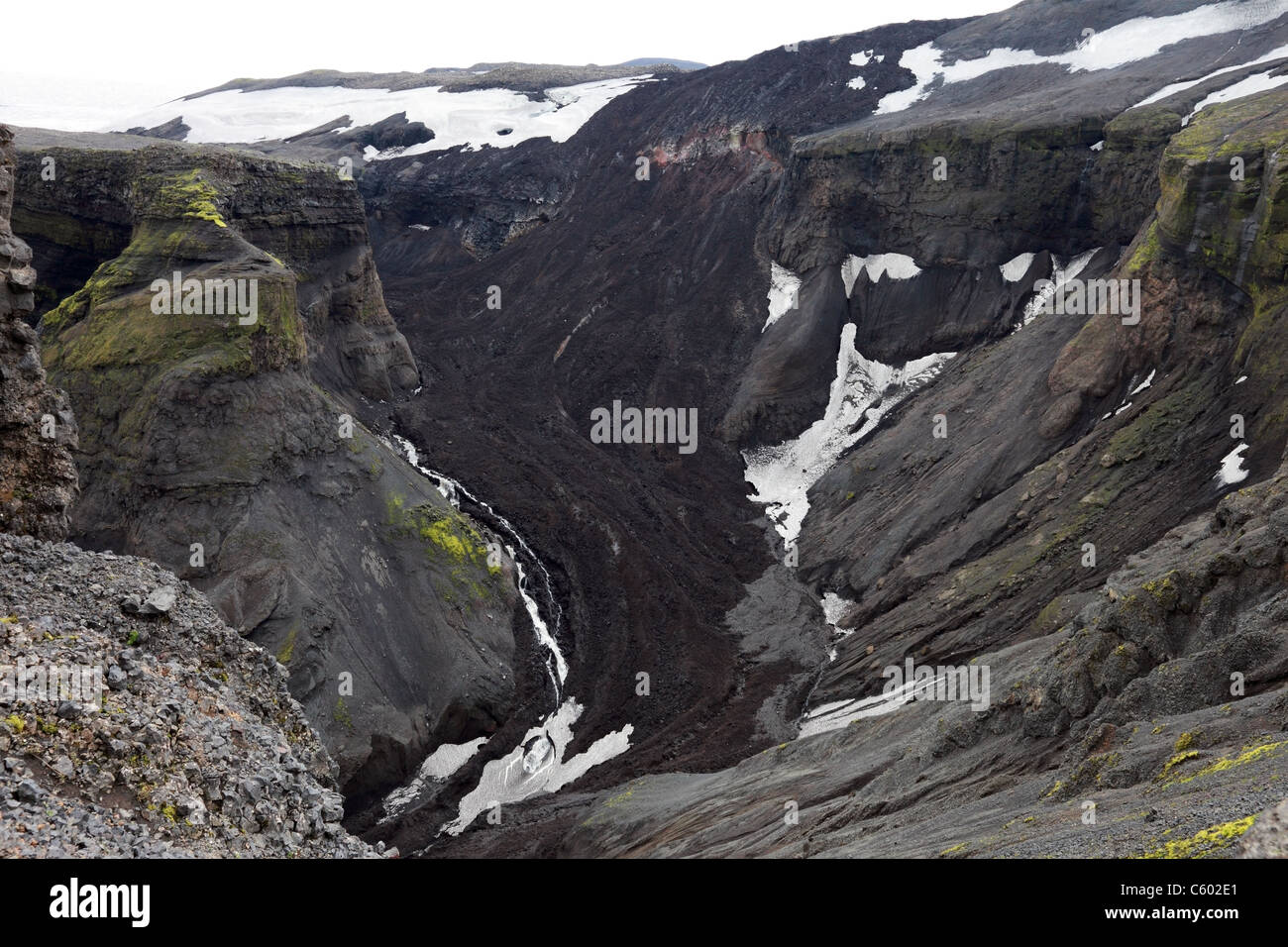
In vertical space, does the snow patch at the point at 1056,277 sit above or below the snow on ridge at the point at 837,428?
above

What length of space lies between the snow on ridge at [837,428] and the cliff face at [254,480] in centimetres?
1676

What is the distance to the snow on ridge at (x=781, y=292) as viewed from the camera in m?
55.7

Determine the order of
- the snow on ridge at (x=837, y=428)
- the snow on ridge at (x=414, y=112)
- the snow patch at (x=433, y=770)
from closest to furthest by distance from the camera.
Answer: the snow patch at (x=433, y=770)
the snow on ridge at (x=837, y=428)
the snow on ridge at (x=414, y=112)

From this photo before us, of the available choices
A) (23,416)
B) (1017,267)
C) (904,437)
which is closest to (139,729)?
(23,416)

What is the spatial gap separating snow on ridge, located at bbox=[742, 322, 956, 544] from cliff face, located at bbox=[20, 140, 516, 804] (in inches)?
660

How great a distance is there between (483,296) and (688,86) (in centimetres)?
2712

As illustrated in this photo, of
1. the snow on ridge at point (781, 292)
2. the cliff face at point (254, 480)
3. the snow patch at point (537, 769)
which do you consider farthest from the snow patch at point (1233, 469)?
the snow on ridge at point (781, 292)

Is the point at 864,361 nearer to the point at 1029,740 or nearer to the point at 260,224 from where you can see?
the point at 260,224

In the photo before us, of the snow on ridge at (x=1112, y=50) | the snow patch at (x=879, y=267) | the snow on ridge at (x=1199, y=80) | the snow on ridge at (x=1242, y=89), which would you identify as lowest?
the snow patch at (x=879, y=267)

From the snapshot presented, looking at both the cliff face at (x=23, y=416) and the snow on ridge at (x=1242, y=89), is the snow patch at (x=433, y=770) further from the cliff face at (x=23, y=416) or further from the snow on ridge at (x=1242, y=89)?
the snow on ridge at (x=1242, y=89)

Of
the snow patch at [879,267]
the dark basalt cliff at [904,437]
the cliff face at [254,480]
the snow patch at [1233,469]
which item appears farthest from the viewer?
the snow patch at [879,267]

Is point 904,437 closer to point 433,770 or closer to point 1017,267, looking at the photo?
point 1017,267

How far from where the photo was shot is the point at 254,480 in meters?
31.8

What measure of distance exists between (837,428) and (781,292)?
37.1 feet
